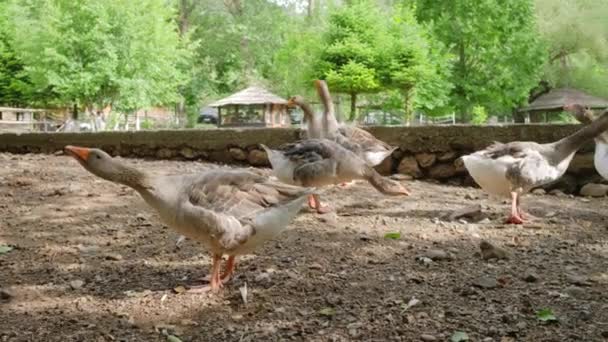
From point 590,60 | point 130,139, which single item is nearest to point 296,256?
point 130,139

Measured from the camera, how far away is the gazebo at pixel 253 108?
24906 mm

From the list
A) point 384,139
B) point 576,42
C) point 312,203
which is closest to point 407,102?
point 384,139

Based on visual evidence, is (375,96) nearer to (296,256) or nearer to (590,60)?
(590,60)

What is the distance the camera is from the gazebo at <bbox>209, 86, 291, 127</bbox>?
2491 centimetres

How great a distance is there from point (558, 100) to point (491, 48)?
20.9ft

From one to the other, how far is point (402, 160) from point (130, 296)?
16.2 ft

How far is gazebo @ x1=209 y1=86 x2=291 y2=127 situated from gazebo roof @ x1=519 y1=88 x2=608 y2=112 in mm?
11282

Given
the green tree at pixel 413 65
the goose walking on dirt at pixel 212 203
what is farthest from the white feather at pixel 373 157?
the green tree at pixel 413 65

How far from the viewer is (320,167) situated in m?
4.87

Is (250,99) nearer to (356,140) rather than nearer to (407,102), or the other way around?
(407,102)

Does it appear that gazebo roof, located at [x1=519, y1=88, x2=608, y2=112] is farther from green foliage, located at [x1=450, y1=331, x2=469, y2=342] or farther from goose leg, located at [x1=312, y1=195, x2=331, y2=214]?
green foliage, located at [x1=450, y1=331, x2=469, y2=342]

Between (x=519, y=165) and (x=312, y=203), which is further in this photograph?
(x=312, y=203)

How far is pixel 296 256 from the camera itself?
142 inches

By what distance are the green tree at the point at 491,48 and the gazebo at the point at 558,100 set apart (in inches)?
155
